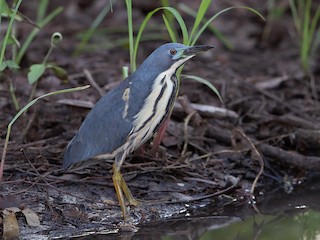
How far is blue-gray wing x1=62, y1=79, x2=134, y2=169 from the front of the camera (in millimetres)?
4750

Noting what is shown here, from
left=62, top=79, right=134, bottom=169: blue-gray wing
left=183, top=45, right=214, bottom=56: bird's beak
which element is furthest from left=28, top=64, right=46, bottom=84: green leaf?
left=183, top=45, right=214, bottom=56: bird's beak

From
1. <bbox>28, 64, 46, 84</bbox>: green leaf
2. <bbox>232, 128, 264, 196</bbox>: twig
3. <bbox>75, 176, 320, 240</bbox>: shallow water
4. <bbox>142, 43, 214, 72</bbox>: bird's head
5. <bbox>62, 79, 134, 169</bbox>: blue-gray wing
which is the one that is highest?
<bbox>142, 43, 214, 72</bbox>: bird's head

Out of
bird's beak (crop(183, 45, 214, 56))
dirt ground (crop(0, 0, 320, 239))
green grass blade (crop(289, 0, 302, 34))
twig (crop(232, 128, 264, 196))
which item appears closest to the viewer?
bird's beak (crop(183, 45, 214, 56))

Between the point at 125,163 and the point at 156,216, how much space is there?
52cm

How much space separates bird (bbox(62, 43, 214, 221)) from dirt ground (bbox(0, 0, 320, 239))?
1.01ft

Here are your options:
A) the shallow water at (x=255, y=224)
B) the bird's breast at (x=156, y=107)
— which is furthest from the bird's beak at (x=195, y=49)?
the shallow water at (x=255, y=224)

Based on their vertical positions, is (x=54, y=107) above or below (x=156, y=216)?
above

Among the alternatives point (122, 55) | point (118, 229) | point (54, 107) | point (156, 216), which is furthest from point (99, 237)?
point (122, 55)

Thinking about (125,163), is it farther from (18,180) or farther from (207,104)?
(207,104)

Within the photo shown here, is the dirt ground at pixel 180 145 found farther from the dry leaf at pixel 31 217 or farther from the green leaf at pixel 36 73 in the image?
the green leaf at pixel 36 73

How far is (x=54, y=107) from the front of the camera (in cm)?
615

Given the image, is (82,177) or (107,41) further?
(107,41)

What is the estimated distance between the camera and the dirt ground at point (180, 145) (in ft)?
16.4

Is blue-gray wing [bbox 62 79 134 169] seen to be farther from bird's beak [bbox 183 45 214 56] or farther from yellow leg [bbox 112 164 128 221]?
bird's beak [bbox 183 45 214 56]
